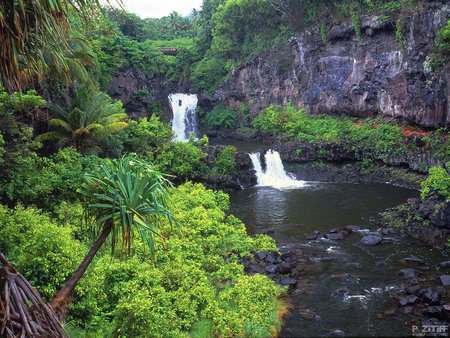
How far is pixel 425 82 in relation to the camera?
26859 mm

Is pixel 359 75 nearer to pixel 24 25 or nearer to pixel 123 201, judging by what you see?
pixel 123 201

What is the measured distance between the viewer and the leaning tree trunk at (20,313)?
4.39 m

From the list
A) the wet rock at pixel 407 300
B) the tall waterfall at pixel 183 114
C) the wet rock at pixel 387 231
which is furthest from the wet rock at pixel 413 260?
the tall waterfall at pixel 183 114

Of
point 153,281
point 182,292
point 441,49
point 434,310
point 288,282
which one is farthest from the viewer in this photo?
point 441,49

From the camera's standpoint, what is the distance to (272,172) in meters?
30.4

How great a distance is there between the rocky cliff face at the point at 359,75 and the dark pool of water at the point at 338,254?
668 cm

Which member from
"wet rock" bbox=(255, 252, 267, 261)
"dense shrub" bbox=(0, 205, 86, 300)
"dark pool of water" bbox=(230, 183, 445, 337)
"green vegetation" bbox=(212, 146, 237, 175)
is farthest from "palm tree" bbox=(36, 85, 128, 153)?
"green vegetation" bbox=(212, 146, 237, 175)

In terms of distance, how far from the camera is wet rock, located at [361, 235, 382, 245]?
17653 millimetres

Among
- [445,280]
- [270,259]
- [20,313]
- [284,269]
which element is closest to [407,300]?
[445,280]

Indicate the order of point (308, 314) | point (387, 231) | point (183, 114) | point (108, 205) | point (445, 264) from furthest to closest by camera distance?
1. point (183, 114)
2. point (387, 231)
3. point (445, 264)
4. point (308, 314)
5. point (108, 205)

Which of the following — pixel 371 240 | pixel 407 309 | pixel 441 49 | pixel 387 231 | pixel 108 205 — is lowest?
pixel 407 309

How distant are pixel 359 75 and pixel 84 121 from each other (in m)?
23.5

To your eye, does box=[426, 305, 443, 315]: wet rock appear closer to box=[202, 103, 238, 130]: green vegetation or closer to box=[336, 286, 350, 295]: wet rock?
box=[336, 286, 350, 295]: wet rock

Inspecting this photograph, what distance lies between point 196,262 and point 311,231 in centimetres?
918
